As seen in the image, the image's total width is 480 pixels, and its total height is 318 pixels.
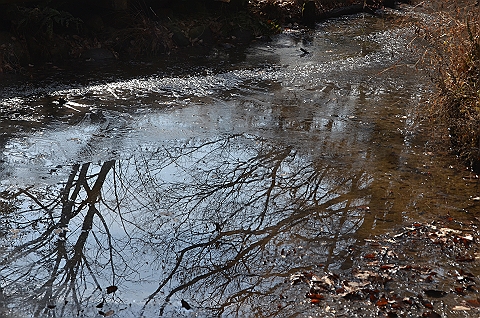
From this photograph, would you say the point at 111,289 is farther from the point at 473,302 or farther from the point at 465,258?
the point at 465,258

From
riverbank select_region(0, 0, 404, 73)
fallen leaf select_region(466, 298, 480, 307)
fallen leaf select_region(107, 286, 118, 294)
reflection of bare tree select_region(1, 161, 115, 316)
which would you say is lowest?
fallen leaf select_region(107, 286, 118, 294)

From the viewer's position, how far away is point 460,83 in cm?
609

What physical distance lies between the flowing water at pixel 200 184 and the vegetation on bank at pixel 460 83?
28cm

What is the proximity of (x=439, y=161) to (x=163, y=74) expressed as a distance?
4433mm

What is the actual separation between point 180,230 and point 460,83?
3.38m

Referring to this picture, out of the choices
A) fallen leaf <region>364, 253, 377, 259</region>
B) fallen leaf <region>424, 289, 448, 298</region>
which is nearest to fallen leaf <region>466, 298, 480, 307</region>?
fallen leaf <region>424, 289, 448, 298</region>

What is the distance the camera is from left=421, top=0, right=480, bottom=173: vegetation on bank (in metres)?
5.95

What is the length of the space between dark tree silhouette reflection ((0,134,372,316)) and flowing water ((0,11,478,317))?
14 millimetres

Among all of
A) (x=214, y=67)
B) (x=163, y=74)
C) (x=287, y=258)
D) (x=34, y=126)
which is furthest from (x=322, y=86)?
(x=287, y=258)

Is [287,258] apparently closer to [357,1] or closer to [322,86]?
[322,86]

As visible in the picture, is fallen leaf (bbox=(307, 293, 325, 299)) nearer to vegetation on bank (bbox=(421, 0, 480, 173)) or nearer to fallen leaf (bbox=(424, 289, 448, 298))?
fallen leaf (bbox=(424, 289, 448, 298))

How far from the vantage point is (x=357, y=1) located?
50.5 feet

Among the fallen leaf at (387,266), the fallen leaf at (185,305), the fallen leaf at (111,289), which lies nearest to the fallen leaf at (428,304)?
the fallen leaf at (387,266)

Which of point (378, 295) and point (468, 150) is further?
point (468, 150)
